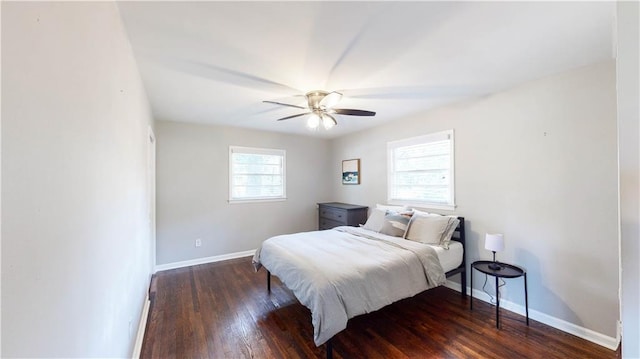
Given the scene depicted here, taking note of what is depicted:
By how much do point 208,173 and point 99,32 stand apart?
3338mm

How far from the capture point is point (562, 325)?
92.6 inches

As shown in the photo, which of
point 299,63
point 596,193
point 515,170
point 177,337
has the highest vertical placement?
point 299,63

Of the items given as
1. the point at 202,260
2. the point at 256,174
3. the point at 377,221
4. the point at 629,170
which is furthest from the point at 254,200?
the point at 629,170

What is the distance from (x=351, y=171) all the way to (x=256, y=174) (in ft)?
6.12

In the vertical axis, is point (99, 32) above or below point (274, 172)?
above

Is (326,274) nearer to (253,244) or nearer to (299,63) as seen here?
(299,63)

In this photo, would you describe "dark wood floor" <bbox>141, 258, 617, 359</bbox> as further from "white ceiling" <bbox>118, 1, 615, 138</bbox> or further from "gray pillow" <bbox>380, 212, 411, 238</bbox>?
"white ceiling" <bbox>118, 1, 615, 138</bbox>

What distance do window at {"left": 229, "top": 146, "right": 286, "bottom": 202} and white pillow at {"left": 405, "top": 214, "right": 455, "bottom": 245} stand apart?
108 inches

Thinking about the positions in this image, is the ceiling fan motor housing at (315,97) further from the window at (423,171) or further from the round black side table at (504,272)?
the round black side table at (504,272)

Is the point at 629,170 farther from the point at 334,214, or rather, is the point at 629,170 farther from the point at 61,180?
the point at 334,214

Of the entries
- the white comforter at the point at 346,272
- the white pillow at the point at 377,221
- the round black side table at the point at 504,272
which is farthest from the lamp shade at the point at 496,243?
the white pillow at the point at 377,221

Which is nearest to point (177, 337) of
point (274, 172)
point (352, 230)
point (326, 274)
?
point (326, 274)

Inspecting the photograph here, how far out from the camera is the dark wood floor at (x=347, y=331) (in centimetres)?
206

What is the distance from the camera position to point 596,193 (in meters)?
2.18
